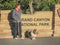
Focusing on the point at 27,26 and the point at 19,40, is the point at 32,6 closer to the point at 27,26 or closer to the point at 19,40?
the point at 27,26

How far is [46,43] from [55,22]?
2785 millimetres

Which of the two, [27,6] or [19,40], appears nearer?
[19,40]

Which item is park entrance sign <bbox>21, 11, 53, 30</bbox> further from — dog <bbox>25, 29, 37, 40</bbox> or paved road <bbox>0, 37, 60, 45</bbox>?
paved road <bbox>0, 37, 60, 45</bbox>

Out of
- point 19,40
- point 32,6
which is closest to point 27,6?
point 32,6

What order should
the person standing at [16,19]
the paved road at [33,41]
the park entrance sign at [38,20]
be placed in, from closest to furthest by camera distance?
1. the paved road at [33,41]
2. the person standing at [16,19]
3. the park entrance sign at [38,20]

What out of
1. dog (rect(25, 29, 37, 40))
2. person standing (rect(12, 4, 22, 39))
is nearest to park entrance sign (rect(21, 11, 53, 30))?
dog (rect(25, 29, 37, 40))

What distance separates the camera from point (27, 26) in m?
19.0

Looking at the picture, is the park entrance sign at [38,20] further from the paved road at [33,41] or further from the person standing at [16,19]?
the paved road at [33,41]

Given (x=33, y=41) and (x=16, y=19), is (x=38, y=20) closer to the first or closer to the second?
(x=16, y=19)

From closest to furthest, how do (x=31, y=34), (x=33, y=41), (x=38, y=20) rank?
(x=33, y=41) → (x=31, y=34) → (x=38, y=20)

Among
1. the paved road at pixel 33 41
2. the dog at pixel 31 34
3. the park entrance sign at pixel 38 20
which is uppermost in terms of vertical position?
the park entrance sign at pixel 38 20

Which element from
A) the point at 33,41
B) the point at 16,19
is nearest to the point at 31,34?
the point at 33,41

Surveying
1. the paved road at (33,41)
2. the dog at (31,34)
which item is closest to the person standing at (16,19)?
the dog at (31,34)

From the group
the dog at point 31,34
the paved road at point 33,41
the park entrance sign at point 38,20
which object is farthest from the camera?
the park entrance sign at point 38,20
